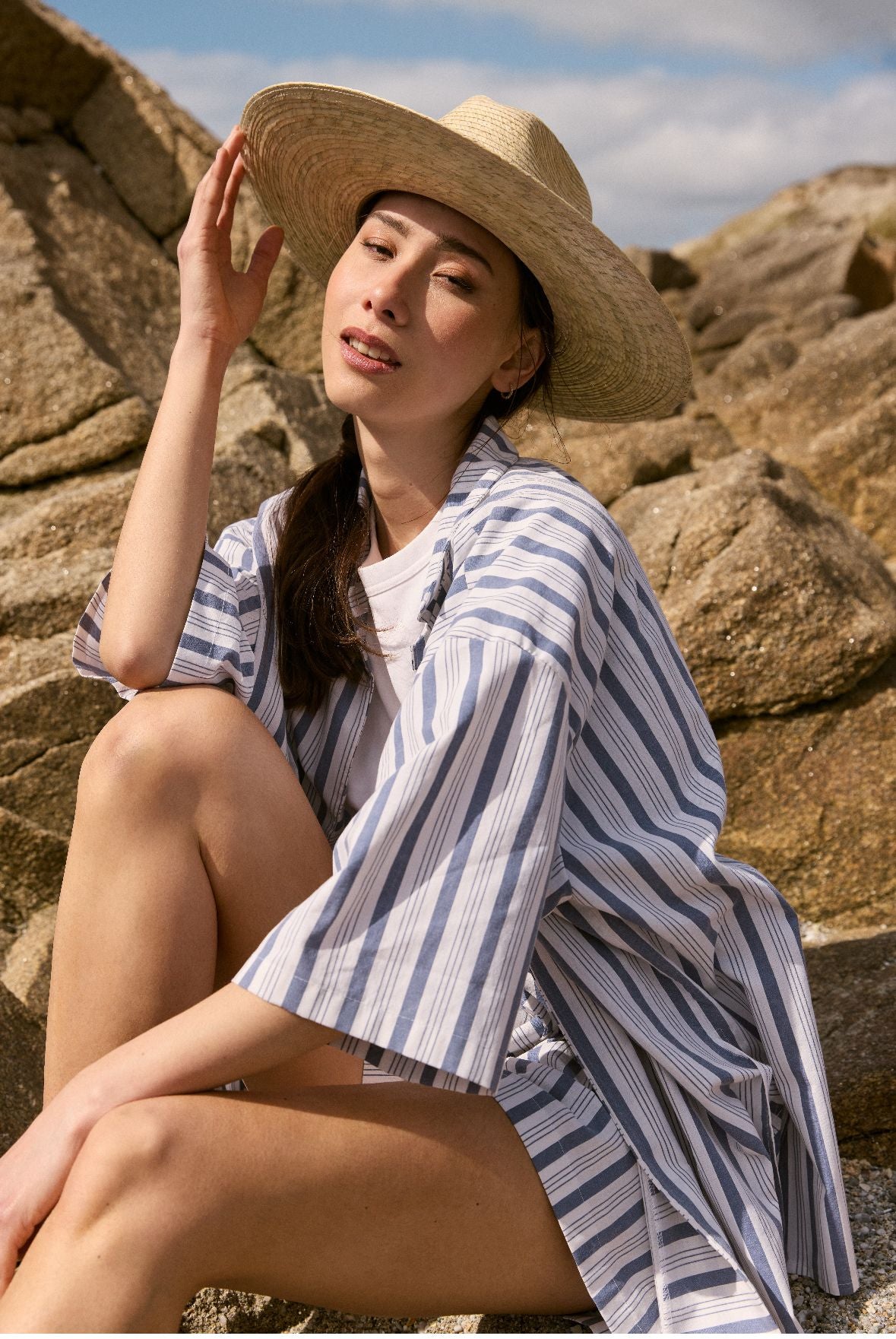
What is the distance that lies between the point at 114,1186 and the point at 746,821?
252 centimetres

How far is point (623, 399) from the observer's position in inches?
111

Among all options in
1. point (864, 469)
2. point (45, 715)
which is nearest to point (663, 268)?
point (864, 469)

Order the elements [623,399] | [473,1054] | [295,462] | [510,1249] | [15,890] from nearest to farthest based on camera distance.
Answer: [473,1054], [510,1249], [623,399], [15,890], [295,462]

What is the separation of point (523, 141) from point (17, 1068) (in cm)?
204

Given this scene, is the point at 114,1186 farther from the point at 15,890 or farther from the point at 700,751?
the point at 15,890

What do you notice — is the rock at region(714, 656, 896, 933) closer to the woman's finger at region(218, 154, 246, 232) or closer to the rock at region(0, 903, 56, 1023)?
the rock at region(0, 903, 56, 1023)

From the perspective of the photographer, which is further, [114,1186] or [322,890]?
[322,890]

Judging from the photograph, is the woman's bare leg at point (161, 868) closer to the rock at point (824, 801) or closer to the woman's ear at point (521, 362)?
the woman's ear at point (521, 362)

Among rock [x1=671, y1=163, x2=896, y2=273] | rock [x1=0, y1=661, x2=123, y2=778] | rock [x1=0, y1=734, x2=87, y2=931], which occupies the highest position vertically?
rock [x1=671, y1=163, x2=896, y2=273]

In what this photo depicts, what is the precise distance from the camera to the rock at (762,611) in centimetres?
381

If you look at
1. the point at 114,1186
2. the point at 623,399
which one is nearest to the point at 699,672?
the point at 623,399

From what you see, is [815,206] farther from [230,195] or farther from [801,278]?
[230,195]

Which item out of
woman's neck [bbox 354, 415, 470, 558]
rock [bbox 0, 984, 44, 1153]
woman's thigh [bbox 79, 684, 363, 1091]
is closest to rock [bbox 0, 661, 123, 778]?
rock [bbox 0, 984, 44, 1153]

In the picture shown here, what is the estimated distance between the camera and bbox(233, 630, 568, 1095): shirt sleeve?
179 cm
